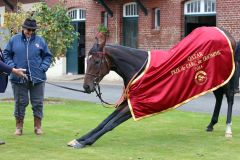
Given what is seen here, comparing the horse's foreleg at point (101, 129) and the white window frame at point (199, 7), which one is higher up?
the white window frame at point (199, 7)

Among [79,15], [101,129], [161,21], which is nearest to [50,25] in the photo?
[101,129]

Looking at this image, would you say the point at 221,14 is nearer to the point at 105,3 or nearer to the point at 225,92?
the point at 105,3

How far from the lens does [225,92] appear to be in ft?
35.7

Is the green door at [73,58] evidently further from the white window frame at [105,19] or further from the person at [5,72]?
the person at [5,72]

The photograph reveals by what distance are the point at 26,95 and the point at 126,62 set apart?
2099 millimetres

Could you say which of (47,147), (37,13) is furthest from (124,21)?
(47,147)

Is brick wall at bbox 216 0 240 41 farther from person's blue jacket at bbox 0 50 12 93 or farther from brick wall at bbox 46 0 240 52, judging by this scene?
person's blue jacket at bbox 0 50 12 93

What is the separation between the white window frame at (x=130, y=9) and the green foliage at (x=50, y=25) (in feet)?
33.3

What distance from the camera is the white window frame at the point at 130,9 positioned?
28.6 metres

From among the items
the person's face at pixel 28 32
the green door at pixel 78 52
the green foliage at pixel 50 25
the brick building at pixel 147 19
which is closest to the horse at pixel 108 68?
the person's face at pixel 28 32

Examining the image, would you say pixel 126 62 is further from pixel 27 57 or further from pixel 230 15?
pixel 230 15

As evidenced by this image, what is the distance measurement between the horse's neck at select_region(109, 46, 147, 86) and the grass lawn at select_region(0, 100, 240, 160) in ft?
3.86

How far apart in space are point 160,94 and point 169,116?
417cm

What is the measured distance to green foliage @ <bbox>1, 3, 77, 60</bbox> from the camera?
18031 mm
